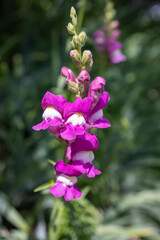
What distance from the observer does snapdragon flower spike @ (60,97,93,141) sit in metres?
0.67

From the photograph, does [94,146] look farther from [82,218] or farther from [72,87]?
[82,218]

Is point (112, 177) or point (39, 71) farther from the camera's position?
point (39, 71)

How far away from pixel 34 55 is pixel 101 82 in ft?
4.66

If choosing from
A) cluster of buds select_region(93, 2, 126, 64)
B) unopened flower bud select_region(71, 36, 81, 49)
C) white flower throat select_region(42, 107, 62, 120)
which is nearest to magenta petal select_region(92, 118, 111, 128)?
white flower throat select_region(42, 107, 62, 120)

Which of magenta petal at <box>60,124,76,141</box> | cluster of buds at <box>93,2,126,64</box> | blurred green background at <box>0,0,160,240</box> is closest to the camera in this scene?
magenta petal at <box>60,124,76,141</box>

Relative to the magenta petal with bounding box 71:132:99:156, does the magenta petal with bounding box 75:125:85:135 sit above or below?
above

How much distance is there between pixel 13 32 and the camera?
7.36 feet

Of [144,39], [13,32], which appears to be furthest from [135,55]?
[13,32]

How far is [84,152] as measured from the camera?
74cm

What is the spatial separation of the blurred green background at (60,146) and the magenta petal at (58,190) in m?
0.19

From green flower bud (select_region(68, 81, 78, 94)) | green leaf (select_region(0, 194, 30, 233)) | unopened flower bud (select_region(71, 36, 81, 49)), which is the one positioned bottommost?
green leaf (select_region(0, 194, 30, 233))

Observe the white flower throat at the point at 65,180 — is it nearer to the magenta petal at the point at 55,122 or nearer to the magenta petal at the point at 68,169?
the magenta petal at the point at 68,169

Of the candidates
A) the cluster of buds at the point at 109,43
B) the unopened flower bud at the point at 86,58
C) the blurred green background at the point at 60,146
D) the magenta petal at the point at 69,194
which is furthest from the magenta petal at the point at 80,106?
the cluster of buds at the point at 109,43

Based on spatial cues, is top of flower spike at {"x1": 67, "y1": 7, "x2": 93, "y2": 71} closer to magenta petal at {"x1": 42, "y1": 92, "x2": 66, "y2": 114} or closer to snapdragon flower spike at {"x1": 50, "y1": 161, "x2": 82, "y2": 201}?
magenta petal at {"x1": 42, "y1": 92, "x2": 66, "y2": 114}
